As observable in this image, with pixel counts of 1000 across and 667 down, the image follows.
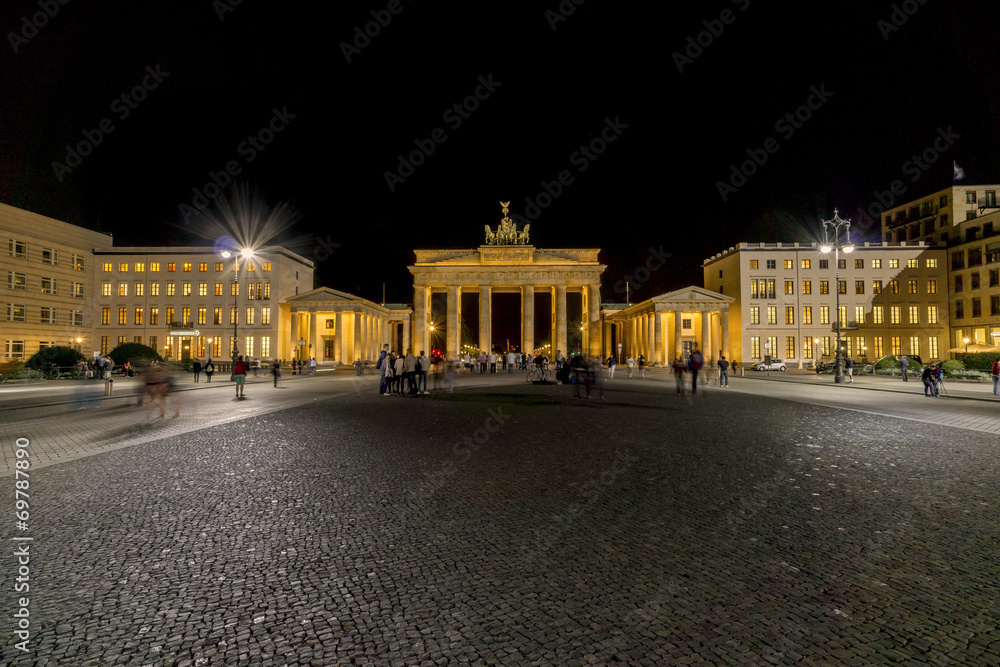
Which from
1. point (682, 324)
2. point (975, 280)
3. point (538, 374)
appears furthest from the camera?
point (682, 324)

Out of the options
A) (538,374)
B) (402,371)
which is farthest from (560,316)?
(402,371)

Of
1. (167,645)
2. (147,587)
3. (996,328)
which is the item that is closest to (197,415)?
(147,587)

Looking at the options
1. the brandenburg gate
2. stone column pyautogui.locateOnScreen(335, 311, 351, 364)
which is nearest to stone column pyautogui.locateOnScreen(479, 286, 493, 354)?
the brandenburg gate

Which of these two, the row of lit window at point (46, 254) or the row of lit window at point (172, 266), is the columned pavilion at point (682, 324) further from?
the row of lit window at point (46, 254)

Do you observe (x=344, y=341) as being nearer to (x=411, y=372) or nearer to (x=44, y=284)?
(x=44, y=284)

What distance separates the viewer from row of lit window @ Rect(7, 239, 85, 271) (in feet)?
157

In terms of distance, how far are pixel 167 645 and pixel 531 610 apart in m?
2.17

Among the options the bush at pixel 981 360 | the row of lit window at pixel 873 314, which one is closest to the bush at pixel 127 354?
the bush at pixel 981 360

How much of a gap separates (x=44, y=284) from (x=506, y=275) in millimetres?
49197

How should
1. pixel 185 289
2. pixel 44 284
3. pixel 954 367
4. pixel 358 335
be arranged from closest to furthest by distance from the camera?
pixel 954 367, pixel 44 284, pixel 185 289, pixel 358 335

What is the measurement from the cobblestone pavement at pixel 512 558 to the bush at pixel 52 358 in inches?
1442

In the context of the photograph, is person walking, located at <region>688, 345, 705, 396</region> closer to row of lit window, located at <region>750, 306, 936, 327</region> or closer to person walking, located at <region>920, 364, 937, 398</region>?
person walking, located at <region>920, 364, 937, 398</region>

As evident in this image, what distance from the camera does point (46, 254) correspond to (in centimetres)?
5269

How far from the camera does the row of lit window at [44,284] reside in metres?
47.7
